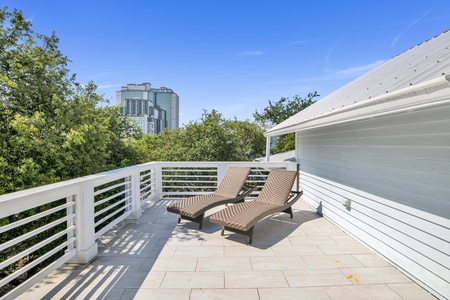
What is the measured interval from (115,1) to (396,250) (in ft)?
36.4

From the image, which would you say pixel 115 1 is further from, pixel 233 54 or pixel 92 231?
pixel 92 231

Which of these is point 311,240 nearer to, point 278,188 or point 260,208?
point 260,208

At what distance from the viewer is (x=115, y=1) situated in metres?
9.13

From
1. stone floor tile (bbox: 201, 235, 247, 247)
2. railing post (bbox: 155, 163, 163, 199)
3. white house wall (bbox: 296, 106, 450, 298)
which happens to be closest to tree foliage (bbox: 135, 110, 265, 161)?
railing post (bbox: 155, 163, 163, 199)

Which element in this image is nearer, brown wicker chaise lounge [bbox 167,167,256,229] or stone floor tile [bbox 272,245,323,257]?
stone floor tile [bbox 272,245,323,257]

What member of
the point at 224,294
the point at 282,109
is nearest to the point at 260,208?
the point at 224,294

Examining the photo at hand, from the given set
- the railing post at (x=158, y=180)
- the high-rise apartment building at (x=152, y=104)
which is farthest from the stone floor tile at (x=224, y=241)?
the high-rise apartment building at (x=152, y=104)

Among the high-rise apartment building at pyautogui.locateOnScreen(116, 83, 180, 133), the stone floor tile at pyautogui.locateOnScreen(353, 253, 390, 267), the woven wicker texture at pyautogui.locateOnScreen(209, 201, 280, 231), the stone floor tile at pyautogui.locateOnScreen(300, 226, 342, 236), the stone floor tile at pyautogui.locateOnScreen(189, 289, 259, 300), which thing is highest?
the high-rise apartment building at pyautogui.locateOnScreen(116, 83, 180, 133)

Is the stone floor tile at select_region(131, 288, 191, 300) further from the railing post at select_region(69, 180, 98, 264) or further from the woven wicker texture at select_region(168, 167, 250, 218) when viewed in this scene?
the woven wicker texture at select_region(168, 167, 250, 218)

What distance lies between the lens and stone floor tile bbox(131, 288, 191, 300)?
2.72m

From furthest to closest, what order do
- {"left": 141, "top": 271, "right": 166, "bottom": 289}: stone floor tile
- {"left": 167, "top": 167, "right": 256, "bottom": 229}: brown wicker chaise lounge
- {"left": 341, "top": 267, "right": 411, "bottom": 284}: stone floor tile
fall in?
{"left": 167, "top": 167, "right": 256, "bottom": 229}: brown wicker chaise lounge
{"left": 341, "top": 267, "right": 411, "bottom": 284}: stone floor tile
{"left": 141, "top": 271, "right": 166, "bottom": 289}: stone floor tile

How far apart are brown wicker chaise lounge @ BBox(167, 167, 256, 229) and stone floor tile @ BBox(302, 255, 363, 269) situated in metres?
2.20

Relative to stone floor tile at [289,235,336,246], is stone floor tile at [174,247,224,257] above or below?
above

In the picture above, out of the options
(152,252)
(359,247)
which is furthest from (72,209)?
(359,247)
